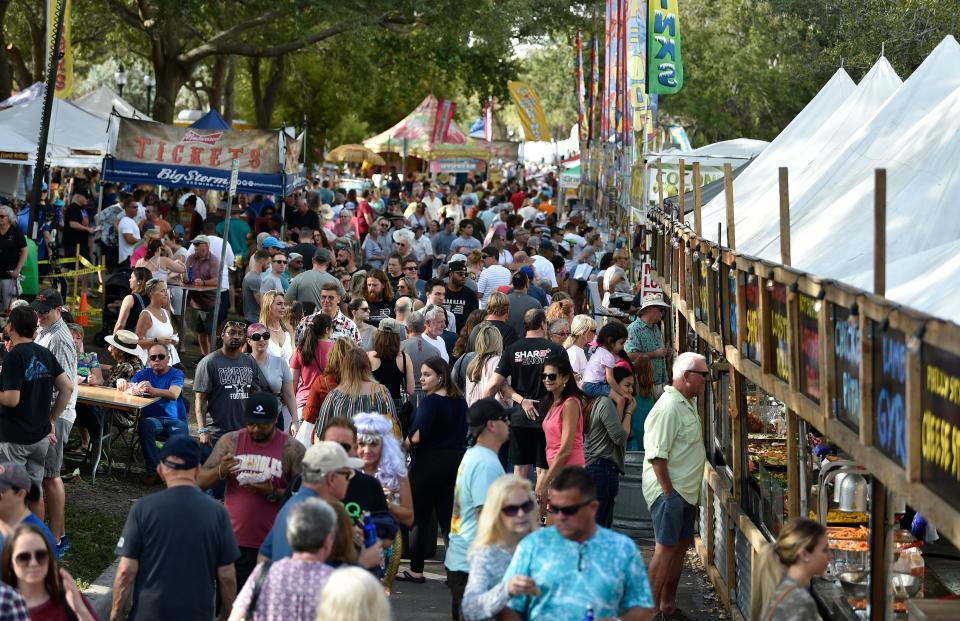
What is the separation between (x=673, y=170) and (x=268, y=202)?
10.8 metres

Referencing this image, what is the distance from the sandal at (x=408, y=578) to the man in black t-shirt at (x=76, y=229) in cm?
1482

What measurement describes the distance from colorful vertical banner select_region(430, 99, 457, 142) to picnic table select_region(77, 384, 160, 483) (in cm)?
3309

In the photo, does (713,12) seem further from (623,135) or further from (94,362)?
(94,362)

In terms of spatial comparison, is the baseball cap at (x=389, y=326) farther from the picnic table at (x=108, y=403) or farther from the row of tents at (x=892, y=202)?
the row of tents at (x=892, y=202)

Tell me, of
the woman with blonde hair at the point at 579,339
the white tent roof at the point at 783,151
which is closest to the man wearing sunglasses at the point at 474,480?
the woman with blonde hair at the point at 579,339

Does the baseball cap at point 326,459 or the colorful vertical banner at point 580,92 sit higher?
the colorful vertical banner at point 580,92

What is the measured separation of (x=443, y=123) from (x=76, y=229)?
2306 cm

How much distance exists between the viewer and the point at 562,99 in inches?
4085

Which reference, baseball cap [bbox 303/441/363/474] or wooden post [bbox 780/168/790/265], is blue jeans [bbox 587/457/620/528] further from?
baseball cap [bbox 303/441/363/474]

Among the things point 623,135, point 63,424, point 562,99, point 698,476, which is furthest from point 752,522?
point 562,99

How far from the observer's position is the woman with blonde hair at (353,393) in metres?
8.84

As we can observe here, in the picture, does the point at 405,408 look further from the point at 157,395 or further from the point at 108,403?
the point at 108,403

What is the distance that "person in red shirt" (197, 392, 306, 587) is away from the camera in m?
7.24

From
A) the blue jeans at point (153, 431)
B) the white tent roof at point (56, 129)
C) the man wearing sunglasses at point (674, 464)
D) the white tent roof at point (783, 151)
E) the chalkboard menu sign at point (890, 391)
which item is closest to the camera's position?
the chalkboard menu sign at point (890, 391)
